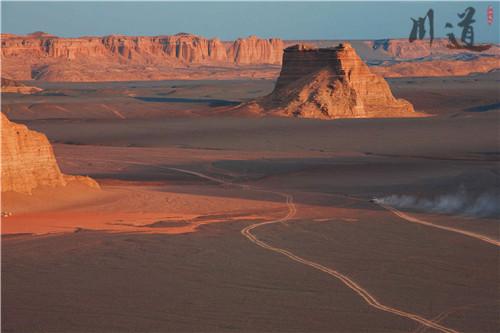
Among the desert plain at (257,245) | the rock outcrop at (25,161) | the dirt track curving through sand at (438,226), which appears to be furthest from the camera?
the rock outcrop at (25,161)

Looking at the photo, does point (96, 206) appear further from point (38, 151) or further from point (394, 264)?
point (394, 264)

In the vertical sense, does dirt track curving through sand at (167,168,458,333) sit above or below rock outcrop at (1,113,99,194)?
below

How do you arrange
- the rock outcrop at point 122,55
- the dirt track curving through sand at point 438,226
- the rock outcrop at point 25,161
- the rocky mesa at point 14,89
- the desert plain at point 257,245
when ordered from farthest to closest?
the rock outcrop at point 122,55, the rocky mesa at point 14,89, the rock outcrop at point 25,161, the dirt track curving through sand at point 438,226, the desert plain at point 257,245

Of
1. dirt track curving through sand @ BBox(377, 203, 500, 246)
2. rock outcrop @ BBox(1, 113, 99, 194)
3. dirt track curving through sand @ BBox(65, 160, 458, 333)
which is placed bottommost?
dirt track curving through sand @ BBox(377, 203, 500, 246)

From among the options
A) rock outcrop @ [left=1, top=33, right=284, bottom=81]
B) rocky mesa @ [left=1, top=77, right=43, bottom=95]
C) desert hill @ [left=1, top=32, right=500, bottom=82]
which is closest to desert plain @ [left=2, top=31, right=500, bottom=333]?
rocky mesa @ [left=1, top=77, right=43, bottom=95]

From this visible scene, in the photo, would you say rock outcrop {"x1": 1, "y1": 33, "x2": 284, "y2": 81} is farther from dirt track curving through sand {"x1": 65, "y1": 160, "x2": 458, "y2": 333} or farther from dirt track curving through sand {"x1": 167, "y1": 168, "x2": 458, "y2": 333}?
dirt track curving through sand {"x1": 167, "y1": 168, "x2": 458, "y2": 333}

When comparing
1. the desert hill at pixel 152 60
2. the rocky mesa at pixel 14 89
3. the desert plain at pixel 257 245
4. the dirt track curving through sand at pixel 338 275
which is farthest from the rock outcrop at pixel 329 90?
the desert hill at pixel 152 60

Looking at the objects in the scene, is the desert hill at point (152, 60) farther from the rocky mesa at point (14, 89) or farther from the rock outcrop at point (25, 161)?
the rock outcrop at point (25, 161)
